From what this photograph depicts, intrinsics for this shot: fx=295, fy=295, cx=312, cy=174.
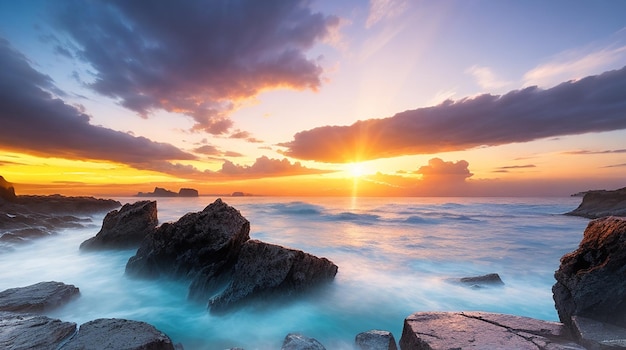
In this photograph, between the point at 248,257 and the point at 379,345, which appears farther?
the point at 248,257

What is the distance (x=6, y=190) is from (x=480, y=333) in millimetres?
42719

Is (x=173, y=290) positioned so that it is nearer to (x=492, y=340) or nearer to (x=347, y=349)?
(x=347, y=349)

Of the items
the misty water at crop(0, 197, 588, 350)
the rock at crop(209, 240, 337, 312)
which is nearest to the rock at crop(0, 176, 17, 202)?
the misty water at crop(0, 197, 588, 350)

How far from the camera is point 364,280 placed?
35.2 feet

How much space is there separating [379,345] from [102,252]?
13655 millimetres

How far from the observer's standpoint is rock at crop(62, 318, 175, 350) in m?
4.56

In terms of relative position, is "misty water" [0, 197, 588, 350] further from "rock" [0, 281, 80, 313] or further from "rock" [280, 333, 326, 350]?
"rock" [280, 333, 326, 350]

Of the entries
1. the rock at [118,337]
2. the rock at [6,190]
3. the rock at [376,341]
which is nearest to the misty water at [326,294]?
the rock at [376,341]

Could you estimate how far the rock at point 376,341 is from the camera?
5500mm

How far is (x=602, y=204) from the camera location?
125 ft

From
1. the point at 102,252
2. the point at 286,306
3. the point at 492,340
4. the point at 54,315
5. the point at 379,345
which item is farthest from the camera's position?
the point at 102,252

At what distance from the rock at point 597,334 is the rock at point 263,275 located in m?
5.63

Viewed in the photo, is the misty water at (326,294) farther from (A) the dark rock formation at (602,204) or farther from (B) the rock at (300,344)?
(A) the dark rock formation at (602,204)

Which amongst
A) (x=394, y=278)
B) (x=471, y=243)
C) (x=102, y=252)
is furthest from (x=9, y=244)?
(x=471, y=243)
